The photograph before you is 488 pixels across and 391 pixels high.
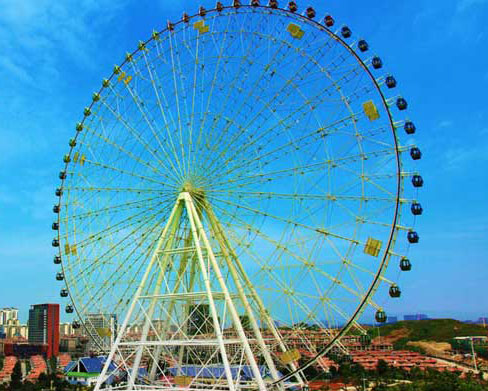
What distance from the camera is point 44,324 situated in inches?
5999

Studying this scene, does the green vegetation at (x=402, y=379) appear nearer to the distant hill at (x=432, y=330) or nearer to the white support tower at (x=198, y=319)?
the white support tower at (x=198, y=319)

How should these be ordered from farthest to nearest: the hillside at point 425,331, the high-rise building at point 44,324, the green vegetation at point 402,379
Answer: the high-rise building at point 44,324 < the hillside at point 425,331 < the green vegetation at point 402,379

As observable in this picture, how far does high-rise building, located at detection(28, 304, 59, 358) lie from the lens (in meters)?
147

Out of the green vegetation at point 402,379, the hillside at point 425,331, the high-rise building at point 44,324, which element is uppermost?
the high-rise building at point 44,324

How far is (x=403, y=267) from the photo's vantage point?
2269 cm

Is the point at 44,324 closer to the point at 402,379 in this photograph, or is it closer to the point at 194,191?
the point at 402,379

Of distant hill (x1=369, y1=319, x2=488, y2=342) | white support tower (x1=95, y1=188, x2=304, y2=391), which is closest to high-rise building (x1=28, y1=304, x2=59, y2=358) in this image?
distant hill (x1=369, y1=319, x2=488, y2=342)

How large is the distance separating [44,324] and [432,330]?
97.9 m

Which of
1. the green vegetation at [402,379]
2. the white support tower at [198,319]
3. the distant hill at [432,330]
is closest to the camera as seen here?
the white support tower at [198,319]

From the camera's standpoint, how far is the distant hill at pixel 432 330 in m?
109

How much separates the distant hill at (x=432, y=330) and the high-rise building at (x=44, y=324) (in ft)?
269

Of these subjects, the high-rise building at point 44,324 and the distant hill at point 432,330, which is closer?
the distant hill at point 432,330

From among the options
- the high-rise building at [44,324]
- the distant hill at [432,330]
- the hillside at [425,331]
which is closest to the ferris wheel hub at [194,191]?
the hillside at [425,331]

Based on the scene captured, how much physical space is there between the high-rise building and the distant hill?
8201 cm
